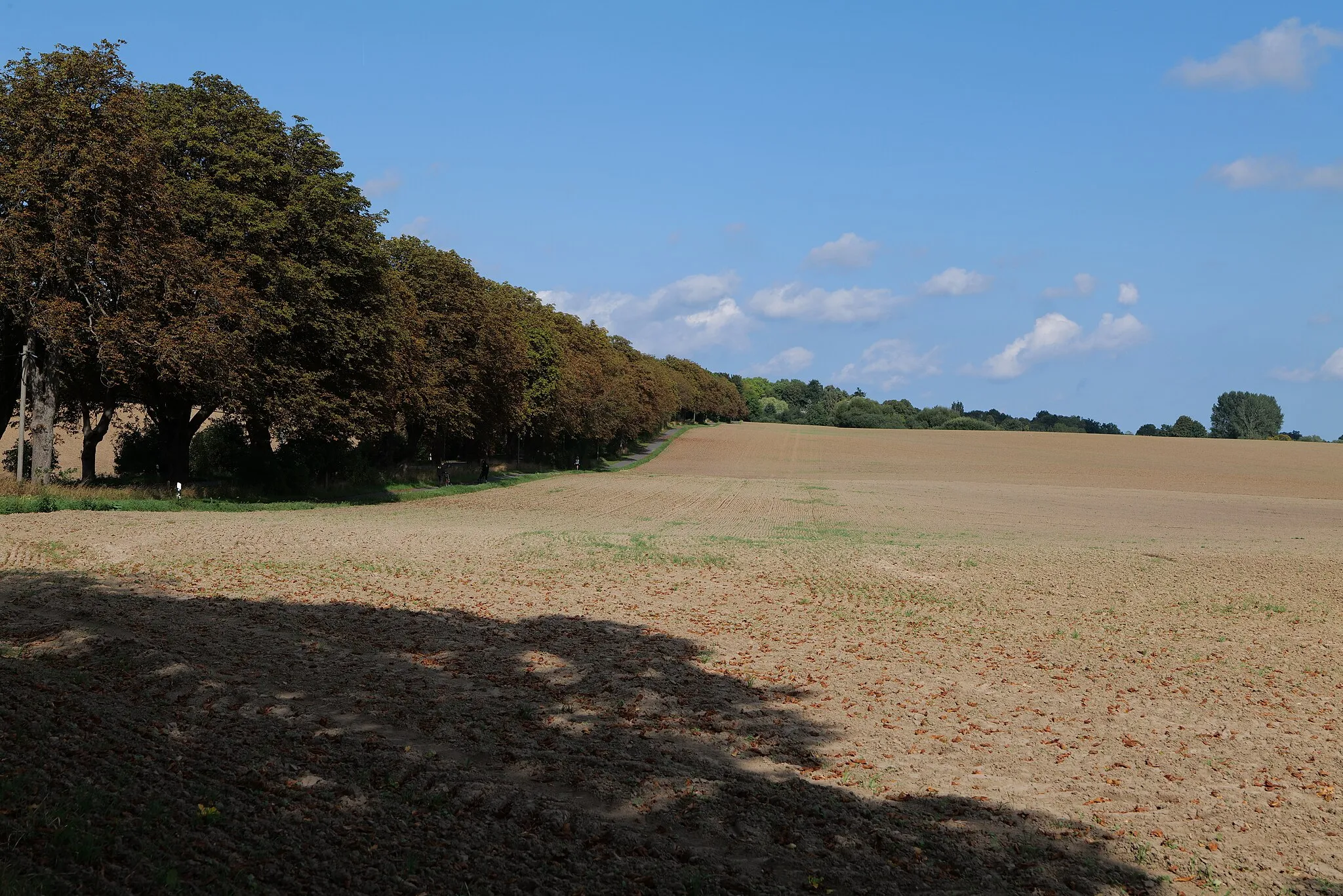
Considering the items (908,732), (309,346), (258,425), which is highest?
(309,346)

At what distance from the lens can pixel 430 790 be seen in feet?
25.2

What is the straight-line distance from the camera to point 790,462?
297 ft

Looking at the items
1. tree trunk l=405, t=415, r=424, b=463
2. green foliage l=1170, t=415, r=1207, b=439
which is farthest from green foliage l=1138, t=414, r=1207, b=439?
tree trunk l=405, t=415, r=424, b=463

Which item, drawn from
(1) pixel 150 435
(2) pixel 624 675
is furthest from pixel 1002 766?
(1) pixel 150 435

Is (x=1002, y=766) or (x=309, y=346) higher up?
(x=309, y=346)

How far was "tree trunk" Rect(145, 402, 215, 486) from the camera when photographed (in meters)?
33.8

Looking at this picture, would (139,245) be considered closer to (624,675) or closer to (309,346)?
(309,346)

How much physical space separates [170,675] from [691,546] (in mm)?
17911

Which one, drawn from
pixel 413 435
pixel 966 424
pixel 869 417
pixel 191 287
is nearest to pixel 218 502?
pixel 191 287

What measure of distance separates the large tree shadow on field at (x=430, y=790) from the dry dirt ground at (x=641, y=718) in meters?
0.04

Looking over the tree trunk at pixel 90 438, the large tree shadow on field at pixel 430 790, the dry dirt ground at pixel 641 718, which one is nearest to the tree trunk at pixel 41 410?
the tree trunk at pixel 90 438

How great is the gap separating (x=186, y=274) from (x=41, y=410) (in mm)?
6039

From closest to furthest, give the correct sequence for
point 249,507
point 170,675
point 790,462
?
point 170,675, point 249,507, point 790,462

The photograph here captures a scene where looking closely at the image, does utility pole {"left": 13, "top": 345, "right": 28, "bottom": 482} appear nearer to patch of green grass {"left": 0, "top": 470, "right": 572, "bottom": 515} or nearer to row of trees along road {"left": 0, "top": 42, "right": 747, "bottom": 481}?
row of trees along road {"left": 0, "top": 42, "right": 747, "bottom": 481}
